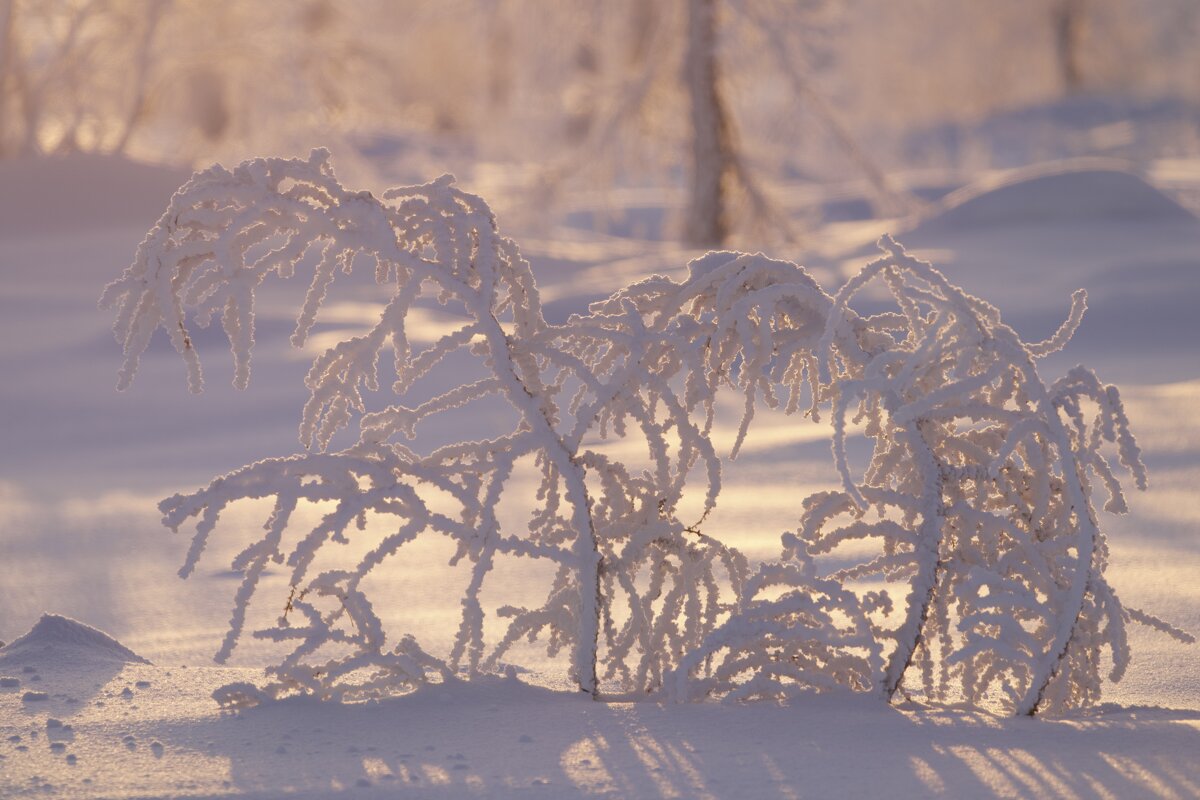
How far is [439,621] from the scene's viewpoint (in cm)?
367

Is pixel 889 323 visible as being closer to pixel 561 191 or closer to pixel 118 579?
pixel 118 579

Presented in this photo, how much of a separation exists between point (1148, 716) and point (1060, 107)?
2402 centimetres

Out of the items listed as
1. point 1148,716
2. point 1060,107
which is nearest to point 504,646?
point 1148,716

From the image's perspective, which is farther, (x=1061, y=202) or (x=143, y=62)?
(x=143, y=62)

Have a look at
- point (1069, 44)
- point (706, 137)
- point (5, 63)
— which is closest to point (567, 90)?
point (706, 137)

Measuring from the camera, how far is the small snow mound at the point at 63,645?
2.85m

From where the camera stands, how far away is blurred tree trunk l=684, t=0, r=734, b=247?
1090cm

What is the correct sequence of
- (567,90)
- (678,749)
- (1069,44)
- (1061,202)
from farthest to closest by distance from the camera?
1. (1069,44)
2. (567,90)
3. (1061,202)
4. (678,749)

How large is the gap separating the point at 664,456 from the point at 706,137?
8825mm

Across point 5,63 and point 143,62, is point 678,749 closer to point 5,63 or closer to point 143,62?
point 143,62

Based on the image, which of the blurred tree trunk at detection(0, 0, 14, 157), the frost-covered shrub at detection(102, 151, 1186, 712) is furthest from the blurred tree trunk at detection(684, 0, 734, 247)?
the frost-covered shrub at detection(102, 151, 1186, 712)

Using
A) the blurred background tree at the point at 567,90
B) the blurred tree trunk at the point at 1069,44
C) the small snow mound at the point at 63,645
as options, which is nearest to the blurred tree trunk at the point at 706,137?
the blurred background tree at the point at 567,90

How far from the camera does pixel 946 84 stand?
95.8 ft

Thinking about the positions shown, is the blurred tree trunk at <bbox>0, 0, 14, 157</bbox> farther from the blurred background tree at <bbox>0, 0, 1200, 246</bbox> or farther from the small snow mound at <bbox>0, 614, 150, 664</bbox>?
the small snow mound at <bbox>0, 614, 150, 664</bbox>
